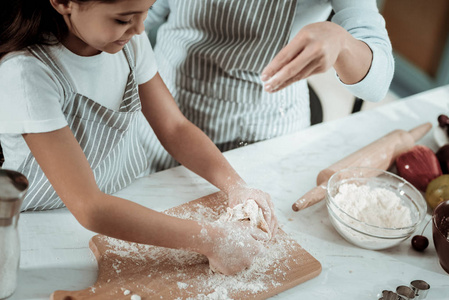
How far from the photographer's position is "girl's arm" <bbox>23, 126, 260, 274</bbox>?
0.91 m

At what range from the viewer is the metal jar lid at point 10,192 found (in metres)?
0.73

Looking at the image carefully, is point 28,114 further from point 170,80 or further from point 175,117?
point 170,80

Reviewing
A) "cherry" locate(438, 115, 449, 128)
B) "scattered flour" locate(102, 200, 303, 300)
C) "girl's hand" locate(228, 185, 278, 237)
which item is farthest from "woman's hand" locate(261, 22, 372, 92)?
"cherry" locate(438, 115, 449, 128)

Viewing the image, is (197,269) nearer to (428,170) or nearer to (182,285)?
(182,285)

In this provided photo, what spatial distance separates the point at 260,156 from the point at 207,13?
1.33ft

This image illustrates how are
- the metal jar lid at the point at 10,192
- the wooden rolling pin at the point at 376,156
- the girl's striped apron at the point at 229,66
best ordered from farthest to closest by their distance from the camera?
the girl's striped apron at the point at 229,66 < the wooden rolling pin at the point at 376,156 < the metal jar lid at the point at 10,192

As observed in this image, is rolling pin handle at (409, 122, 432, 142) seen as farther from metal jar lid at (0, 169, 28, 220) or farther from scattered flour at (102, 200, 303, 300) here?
metal jar lid at (0, 169, 28, 220)

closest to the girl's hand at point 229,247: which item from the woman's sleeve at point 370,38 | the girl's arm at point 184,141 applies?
the girl's arm at point 184,141

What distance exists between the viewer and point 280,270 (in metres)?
Result: 0.99

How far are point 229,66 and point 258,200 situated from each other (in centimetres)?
47

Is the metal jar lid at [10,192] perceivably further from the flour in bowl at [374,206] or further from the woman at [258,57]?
the flour in bowl at [374,206]

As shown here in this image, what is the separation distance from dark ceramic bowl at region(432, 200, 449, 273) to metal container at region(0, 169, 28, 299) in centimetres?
77

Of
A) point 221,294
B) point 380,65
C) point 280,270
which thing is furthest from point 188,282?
point 380,65

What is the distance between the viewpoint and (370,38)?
1.22 metres
